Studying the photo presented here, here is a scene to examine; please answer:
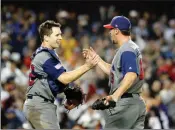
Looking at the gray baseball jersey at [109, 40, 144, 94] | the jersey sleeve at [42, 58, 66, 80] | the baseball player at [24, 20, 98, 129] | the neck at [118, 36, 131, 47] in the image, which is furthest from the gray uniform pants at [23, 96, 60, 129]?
the neck at [118, 36, 131, 47]

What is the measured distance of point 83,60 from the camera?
46.0 feet

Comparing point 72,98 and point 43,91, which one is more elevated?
point 43,91

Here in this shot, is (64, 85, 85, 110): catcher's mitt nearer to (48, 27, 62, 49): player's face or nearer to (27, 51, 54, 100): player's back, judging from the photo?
(27, 51, 54, 100): player's back

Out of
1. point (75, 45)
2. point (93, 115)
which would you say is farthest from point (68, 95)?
point (75, 45)

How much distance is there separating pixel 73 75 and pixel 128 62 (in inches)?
25.8

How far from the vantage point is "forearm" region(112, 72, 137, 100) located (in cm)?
615

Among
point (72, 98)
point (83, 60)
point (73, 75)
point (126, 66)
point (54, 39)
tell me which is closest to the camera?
point (126, 66)

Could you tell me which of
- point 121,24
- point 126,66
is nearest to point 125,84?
point 126,66

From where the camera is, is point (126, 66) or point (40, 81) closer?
point (126, 66)

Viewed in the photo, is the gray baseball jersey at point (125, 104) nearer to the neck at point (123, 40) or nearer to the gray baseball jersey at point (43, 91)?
the neck at point (123, 40)

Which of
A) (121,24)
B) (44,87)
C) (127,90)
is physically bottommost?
(127,90)

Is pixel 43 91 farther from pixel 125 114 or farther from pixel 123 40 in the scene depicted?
pixel 123 40

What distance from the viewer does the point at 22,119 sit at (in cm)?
1230

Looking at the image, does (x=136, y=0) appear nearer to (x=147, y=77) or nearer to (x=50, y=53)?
(x=147, y=77)
